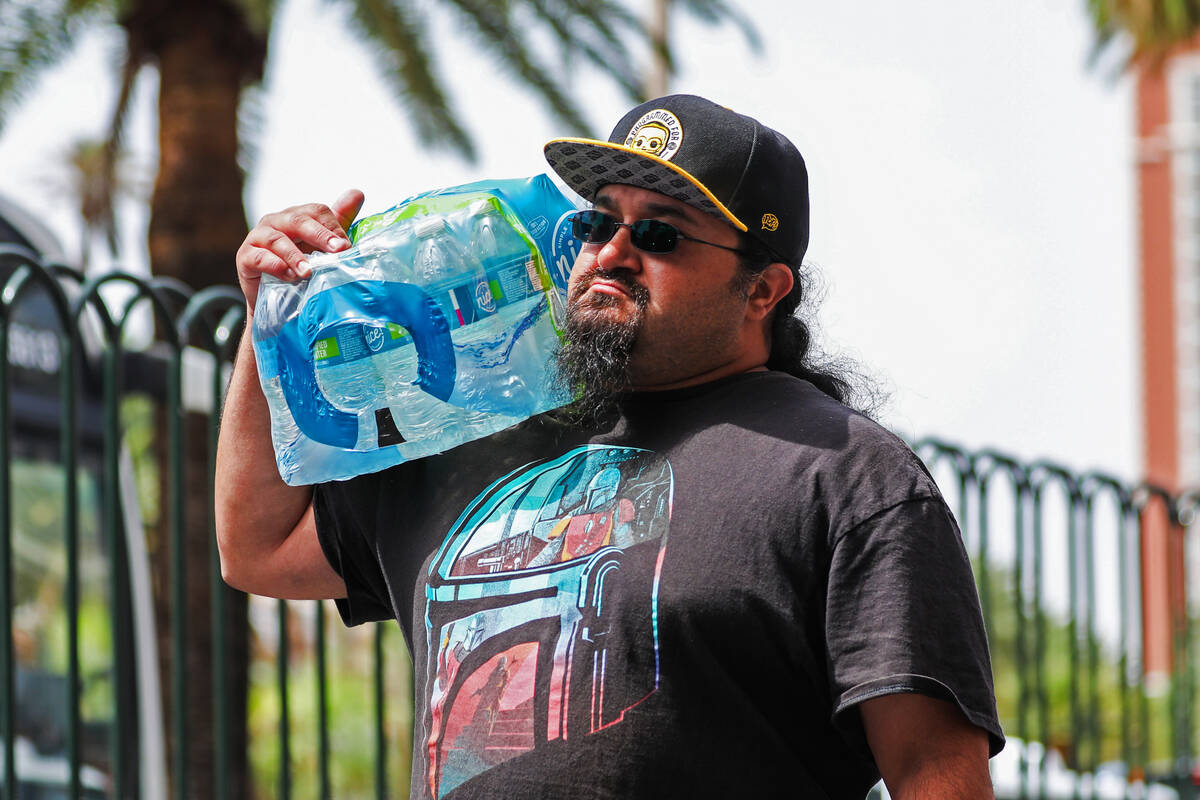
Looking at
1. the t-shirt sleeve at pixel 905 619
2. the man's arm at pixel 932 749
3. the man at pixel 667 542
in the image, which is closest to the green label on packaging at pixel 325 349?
the man at pixel 667 542

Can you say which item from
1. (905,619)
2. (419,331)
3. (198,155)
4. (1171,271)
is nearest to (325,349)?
(419,331)

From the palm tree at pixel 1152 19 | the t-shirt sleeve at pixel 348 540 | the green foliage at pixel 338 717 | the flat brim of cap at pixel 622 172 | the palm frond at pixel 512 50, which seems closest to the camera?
the flat brim of cap at pixel 622 172

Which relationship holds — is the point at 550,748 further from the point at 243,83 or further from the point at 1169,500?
the point at 243,83

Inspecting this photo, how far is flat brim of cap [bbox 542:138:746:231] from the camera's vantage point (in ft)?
6.70

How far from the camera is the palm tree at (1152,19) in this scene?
14.1 m

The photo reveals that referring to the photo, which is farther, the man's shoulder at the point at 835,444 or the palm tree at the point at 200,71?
the palm tree at the point at 200,71

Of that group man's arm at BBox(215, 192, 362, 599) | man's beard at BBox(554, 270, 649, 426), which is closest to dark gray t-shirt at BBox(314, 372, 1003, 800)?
man's beard at BBox(554, 270, 649, 426)

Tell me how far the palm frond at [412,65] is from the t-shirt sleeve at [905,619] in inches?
260

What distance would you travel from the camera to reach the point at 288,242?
7.04 ft

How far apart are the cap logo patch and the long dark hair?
172 millimetres

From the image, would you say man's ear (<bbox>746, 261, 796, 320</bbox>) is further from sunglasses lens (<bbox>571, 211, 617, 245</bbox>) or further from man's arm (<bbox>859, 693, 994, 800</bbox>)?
man's arm (<bbox>859, 693, 994, 800</bbox>)

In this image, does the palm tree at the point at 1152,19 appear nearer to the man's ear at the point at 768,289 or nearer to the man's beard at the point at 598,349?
the man's ear at the point at 768,289

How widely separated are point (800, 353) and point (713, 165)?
1.16 ft

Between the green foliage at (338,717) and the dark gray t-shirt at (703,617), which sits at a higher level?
the dark gray t-shirt at (703,617)
